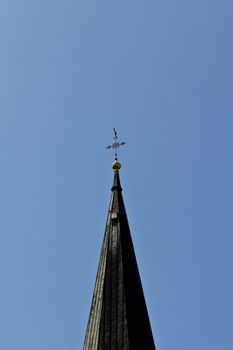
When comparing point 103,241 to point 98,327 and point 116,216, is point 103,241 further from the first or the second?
point 98,327

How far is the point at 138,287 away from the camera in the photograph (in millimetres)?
25938

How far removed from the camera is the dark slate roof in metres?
23.7

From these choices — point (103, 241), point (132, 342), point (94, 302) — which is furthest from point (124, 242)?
point (132, 342)

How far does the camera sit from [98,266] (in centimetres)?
2680

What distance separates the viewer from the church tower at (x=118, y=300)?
23.7 m

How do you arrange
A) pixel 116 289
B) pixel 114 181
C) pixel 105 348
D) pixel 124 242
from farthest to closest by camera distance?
pixel 114 181
pixel 124 242
pixel 116 289
pixel 105 348

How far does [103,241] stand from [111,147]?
4413mm

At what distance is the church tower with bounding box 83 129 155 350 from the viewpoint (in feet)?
77.7

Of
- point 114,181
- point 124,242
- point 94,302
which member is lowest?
Answer: point 94,302

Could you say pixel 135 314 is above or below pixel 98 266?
below

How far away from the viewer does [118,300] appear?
24828mm

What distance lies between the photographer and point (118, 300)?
81.5ft

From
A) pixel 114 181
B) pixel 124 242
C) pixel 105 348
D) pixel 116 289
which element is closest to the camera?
pixel 105 348

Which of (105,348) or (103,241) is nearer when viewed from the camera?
(105,348)
